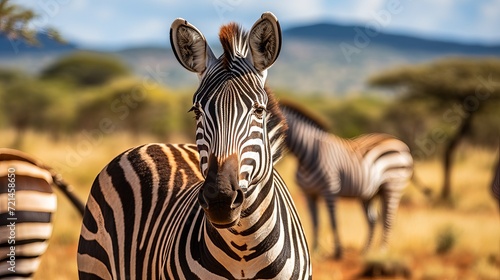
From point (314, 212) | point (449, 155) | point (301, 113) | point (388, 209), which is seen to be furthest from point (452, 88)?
point (314, 212)

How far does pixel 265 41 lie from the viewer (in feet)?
10.3

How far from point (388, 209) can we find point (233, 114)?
840 centimetres

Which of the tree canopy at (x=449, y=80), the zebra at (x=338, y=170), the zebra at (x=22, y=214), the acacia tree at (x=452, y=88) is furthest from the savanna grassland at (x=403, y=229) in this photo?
the zebra at (x=22, y=214)

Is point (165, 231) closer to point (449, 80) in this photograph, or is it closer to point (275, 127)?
point (275, 127)

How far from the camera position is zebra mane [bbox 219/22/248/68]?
3.12m

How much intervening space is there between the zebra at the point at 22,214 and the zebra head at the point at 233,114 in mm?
1627

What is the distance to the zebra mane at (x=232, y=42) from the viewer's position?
3123mm

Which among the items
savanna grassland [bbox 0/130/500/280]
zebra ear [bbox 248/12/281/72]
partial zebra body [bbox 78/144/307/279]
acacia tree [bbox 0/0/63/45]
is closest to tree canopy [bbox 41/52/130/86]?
savanna grassland [bbox 0/130/500/280]

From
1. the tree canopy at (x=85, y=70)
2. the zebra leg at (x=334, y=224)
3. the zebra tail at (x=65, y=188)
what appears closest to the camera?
the zebra tail at (x=65, y=188)

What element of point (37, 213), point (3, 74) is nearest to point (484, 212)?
point (37, 213)

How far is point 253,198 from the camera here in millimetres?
3037

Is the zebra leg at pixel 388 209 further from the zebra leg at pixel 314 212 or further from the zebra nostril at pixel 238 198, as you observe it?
the zebra nostril at pixel 238 198

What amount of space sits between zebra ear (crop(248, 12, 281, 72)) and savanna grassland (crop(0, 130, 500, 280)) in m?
5.39

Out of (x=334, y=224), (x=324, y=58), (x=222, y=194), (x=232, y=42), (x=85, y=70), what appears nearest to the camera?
(x=222, y=194)
